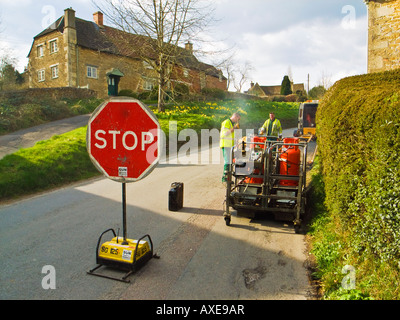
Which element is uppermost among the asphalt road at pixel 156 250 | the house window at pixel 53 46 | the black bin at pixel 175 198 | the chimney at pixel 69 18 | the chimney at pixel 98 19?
the chimney at pixel 98 19

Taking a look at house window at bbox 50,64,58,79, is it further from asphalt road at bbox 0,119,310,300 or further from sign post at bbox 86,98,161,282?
sign post at bbox 86,98,161,282

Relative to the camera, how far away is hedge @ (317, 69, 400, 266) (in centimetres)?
339

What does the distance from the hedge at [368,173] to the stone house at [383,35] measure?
747cm

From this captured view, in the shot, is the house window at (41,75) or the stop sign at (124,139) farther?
the house window at (41,75)

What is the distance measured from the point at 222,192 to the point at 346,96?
4508 millimetres

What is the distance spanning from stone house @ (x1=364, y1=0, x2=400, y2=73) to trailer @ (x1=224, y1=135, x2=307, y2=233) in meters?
6.28

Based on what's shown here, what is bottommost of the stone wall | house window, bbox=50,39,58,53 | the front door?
the stone wall

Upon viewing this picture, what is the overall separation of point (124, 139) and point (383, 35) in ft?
36.7

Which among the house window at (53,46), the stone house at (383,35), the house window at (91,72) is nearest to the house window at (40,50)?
the house window at (53,46)

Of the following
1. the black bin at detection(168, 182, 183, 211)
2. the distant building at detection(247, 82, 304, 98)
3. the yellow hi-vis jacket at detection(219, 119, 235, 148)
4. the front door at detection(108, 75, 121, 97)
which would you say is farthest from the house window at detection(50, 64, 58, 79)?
the distant building at detection(247, 82, 304, 98)

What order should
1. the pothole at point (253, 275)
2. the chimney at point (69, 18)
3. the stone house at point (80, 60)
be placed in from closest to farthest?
the pothole at point (253, 275) < the chimney at point (69, 18) < the stone house at point (80, 60)

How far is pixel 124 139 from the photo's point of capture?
13.6 feet

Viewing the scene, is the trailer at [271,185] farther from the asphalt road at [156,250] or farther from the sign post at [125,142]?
the sign post at [125,142]

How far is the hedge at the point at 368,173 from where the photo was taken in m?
3.39
